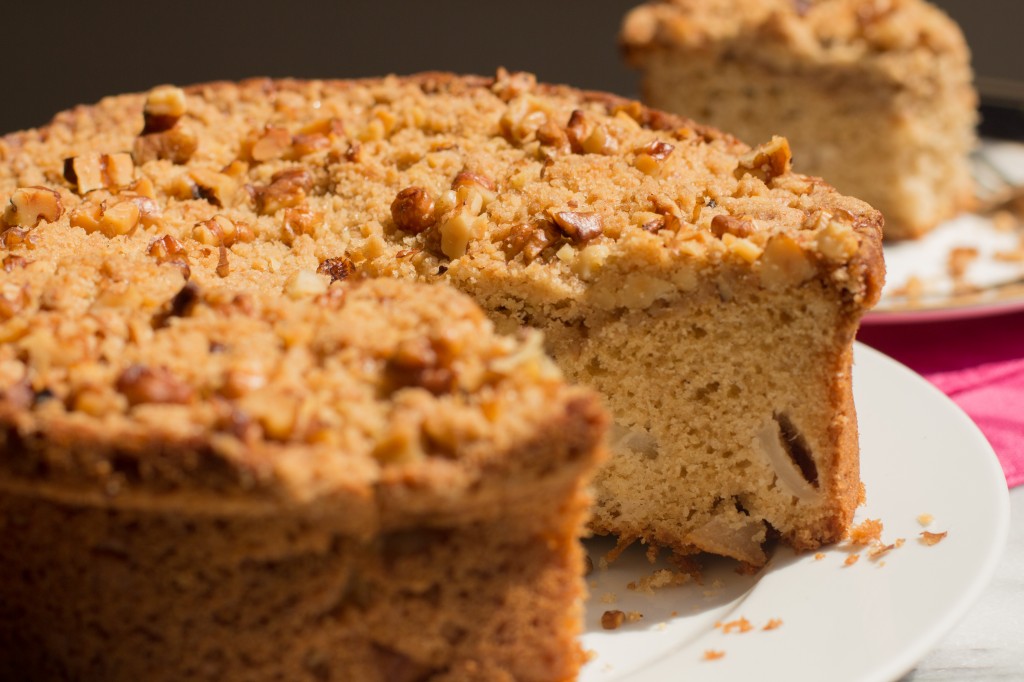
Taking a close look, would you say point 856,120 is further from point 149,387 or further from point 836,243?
point 149,387

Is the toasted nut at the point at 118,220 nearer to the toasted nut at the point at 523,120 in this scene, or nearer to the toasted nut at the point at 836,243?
the toasted nut at the point at 523,120

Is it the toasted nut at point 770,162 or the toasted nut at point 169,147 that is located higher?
the toasted nut at point 169,147

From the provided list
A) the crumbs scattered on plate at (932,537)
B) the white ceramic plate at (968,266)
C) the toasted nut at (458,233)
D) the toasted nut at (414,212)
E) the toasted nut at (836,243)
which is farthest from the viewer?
the white ceramic plate at (968,266)

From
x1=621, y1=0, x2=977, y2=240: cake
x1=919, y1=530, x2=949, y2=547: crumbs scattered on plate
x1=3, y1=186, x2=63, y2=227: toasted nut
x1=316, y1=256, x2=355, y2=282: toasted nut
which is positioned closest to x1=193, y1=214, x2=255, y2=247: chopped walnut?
x1=316, y1=256, x2=355, y2=282: toasted nut

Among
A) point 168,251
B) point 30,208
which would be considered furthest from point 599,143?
point 30,208

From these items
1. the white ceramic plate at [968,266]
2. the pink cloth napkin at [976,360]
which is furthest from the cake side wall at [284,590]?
the white ceramic plate at [968,266]
